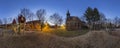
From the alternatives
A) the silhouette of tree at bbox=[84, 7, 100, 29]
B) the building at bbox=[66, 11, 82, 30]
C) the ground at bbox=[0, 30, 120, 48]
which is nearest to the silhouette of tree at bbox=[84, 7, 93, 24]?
the silhouette of tree at bbox=[84, 7, 100, 29]

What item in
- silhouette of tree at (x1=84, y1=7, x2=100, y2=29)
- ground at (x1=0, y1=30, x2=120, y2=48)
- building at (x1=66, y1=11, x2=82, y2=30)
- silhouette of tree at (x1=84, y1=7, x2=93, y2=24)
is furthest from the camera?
silhouette of tree at (x1=84, y1=7, x2=93, y2=24)

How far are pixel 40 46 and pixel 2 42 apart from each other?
456 centimetres

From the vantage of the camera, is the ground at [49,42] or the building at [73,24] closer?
the ground at [49,42]

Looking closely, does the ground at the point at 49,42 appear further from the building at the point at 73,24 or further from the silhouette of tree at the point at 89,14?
the silhouette of tree at the point at 89,14

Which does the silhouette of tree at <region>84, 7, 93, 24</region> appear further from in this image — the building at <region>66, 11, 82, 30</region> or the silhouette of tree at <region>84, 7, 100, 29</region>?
the building at <region>66, 11, 82, 30</region>

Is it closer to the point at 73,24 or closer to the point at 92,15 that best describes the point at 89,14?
the point at 92,15

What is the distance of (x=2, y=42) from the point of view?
899 inches

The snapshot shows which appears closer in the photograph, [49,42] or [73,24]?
[49,42]

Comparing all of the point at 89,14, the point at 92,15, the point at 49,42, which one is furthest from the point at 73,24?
the point at 49,42

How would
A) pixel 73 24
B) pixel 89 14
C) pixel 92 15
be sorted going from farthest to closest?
pixel 89 14, pixel 92 15, pixel 73 24

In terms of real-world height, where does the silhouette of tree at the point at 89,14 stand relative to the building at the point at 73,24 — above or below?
above

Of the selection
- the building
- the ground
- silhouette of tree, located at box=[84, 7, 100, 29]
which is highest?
silhouette of tree, located at box=[84, 7, 100, 29]

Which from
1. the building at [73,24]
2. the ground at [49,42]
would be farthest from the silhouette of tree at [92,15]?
the ground at [49,42]

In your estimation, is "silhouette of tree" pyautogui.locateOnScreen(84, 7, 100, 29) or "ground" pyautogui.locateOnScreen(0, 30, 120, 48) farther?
"silhouette of tree" pyautogui.locateOnScreen(84, 7, 100, 29)
